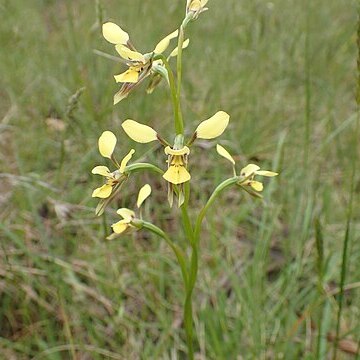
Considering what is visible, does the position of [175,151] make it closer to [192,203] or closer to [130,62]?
[130,62]

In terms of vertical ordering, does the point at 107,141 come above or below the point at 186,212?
above

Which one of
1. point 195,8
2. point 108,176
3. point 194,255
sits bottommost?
point 194,255

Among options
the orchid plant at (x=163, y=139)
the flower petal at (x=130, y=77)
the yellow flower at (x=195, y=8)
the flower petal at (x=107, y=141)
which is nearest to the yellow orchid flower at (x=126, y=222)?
the orchid plant at (x=163, y=139)

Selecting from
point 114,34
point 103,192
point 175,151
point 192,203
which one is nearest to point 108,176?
point 103,192

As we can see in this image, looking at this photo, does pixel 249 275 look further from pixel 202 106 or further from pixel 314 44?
pixel 314 44

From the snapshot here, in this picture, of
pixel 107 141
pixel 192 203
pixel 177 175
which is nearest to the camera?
pixel 177 175
